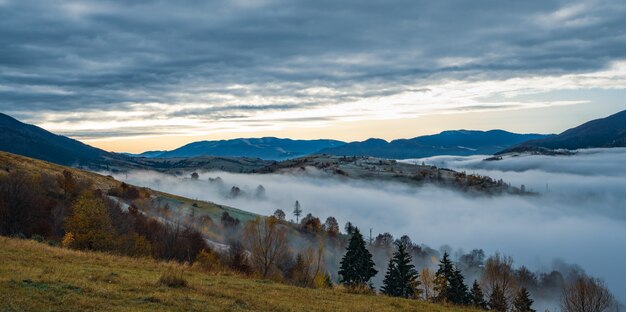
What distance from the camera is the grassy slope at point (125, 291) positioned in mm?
18062

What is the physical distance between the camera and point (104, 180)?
171m

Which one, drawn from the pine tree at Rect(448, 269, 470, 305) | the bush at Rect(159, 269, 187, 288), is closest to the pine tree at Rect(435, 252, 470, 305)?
the pine tree at Rect(448, 269, 470, 305)

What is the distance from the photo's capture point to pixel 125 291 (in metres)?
20.8

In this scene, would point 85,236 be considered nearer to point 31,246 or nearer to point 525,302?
point 31,246

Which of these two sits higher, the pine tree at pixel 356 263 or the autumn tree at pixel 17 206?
the autumn tree at pixel 17 206

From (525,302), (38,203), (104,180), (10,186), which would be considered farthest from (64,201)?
(525,302)

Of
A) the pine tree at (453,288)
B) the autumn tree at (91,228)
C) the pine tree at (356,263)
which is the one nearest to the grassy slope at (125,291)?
the autumn tree at (91,228)

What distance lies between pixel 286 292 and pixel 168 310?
33.0ft

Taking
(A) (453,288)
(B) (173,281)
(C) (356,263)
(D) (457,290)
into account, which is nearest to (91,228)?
(B) (173,281)

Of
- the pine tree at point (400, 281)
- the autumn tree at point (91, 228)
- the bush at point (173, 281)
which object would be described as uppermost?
the bush at point (173, 281)

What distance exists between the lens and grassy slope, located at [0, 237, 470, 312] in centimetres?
1806

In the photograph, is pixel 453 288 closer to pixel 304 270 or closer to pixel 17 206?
pixel 304 270

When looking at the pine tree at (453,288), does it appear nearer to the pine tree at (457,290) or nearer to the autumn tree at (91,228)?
the pine tree at (457,290)

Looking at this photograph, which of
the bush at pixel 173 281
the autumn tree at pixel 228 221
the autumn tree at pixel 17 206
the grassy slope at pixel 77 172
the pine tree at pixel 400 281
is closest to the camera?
the bush at pixel 173 281
